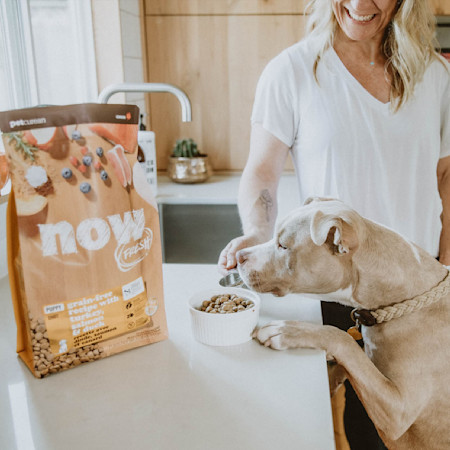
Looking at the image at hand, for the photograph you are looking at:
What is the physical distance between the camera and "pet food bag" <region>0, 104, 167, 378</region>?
791mm

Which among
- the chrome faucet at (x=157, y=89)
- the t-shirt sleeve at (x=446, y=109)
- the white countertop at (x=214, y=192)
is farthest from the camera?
the white countertop at (x=214, y=192)

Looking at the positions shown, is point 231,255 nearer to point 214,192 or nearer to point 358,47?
point 358,47

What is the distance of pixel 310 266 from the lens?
1.08 metres

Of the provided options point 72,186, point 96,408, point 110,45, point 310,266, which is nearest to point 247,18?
point 110,45

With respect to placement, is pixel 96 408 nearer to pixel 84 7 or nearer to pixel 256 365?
pixel 256 365

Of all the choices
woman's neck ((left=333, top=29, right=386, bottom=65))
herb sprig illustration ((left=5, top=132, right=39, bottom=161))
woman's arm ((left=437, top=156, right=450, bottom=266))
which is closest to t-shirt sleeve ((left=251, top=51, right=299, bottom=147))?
woman's neck ((left=333, top=29, right=386, bottom=65))

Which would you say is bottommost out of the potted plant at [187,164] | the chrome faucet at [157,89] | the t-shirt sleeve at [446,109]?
the potted plant at [187,164]

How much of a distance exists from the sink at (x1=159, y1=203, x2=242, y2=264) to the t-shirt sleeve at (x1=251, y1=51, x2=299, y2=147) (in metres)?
0.88

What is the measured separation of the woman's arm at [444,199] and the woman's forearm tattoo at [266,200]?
1.83 ft

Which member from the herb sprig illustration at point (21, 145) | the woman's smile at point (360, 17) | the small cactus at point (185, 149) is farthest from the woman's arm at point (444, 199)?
the small cactus at point (185, 149)

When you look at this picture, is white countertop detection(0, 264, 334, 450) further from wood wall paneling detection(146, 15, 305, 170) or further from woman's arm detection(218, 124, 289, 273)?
wood wall paneling detection(146, 15, 305, 170)

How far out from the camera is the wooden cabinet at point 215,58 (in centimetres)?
271

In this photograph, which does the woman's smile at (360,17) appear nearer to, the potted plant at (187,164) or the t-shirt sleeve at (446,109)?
the t-shirt sleeve at (446,109)

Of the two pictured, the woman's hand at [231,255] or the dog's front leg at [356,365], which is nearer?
the dog's front leg at [356,365]
